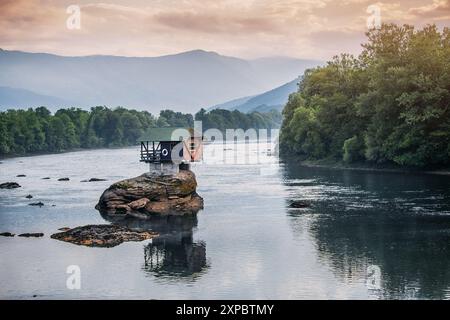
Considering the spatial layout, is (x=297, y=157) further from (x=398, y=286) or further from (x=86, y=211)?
(x=398, y=286)

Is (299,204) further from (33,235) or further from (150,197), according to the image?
(33,235)

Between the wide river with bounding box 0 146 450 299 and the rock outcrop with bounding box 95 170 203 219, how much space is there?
249 centimetres

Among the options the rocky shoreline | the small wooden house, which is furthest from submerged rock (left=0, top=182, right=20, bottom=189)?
the rocky shoreline

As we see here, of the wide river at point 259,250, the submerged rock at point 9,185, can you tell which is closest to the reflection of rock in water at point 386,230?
the wide river at point 259,250

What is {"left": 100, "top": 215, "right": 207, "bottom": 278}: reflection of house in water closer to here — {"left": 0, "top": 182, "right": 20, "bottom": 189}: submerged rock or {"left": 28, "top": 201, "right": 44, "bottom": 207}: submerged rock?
{"left": 28, "top": 201, "right": 44, "bottom": 207}: submerged rock

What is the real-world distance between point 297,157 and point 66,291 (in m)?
115

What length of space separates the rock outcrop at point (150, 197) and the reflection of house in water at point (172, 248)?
2.56 metres

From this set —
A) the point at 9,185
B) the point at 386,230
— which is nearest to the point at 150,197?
the point at 386,230

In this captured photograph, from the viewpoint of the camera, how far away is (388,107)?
4257 inches

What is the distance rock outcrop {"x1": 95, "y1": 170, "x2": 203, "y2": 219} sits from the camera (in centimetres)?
7481

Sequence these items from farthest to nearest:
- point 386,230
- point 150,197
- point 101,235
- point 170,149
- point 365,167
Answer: point 365,167
point 170,149
point 150,197
point 386,230
point 101,235

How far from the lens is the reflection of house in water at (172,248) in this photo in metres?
47.7

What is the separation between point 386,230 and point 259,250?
573 inches
